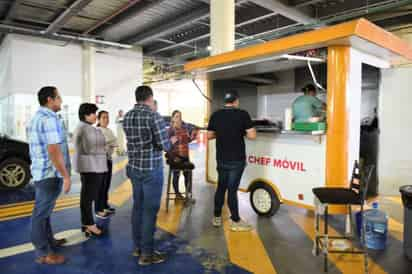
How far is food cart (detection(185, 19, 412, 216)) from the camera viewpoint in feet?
10.1

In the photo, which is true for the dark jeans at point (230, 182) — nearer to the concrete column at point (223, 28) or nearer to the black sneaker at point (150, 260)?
the black sneaker at point (150, 260)

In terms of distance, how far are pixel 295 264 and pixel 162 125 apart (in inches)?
67.4

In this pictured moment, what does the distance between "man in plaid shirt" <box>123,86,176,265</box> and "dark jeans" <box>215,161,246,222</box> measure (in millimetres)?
1031

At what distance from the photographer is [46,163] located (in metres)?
2.46

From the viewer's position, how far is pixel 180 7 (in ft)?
21.4

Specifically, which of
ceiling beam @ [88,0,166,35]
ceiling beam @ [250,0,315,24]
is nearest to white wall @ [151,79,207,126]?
ceiling beam @ [88,0,166,35]

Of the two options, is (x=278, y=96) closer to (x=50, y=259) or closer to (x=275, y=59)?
(x=275, y=59)

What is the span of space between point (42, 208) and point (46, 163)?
15.4 inches

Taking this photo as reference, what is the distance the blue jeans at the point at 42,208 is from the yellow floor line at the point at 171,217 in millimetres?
1326

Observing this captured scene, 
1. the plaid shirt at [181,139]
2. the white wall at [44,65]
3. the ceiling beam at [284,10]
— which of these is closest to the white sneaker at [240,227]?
the plaid shirt at [181,139]

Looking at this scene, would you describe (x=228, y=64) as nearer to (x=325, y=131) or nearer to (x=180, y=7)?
(x=325, y=131)

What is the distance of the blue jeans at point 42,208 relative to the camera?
2494 mm

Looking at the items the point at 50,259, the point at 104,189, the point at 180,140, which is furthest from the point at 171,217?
the point at 50,259

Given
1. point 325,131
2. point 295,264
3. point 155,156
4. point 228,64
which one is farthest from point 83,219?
point 325,131
